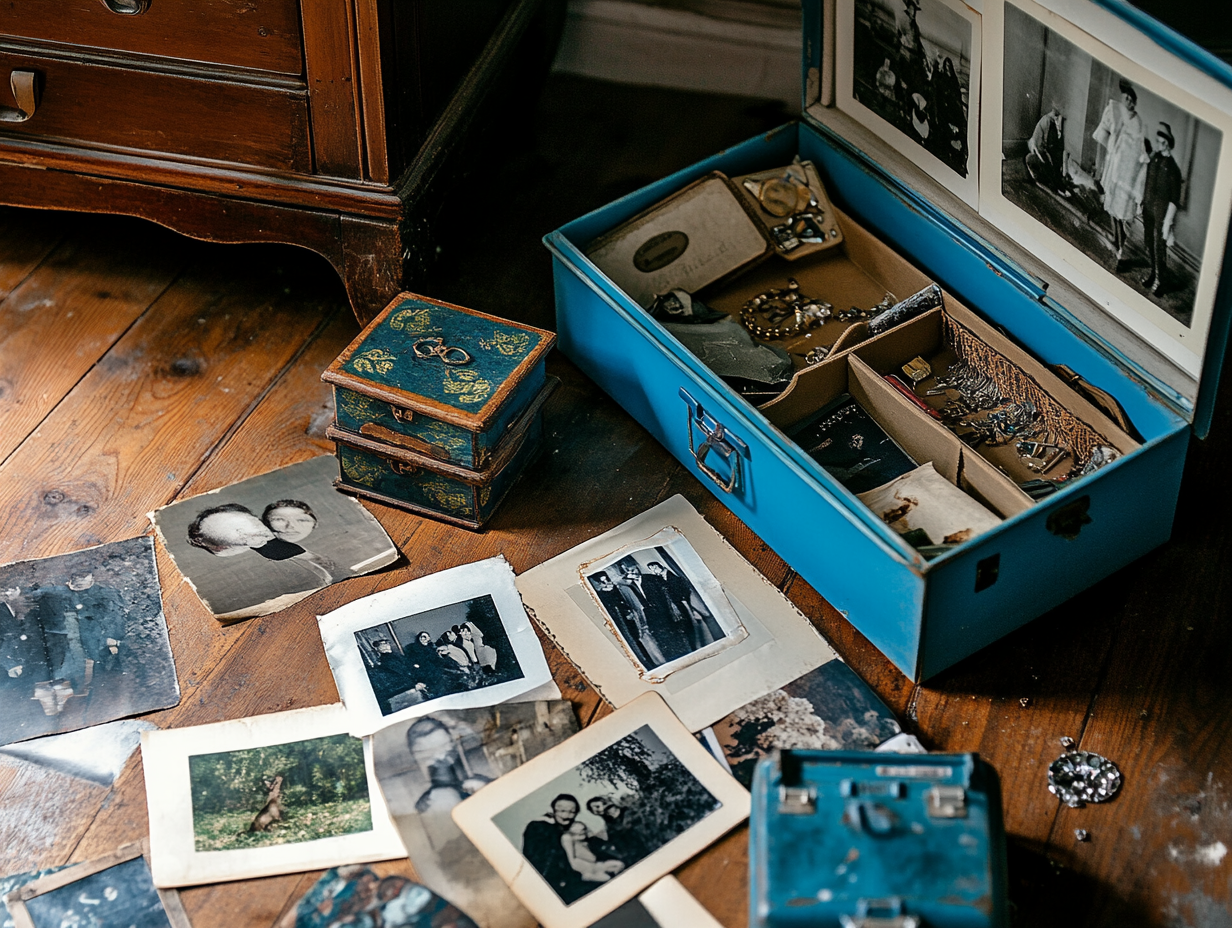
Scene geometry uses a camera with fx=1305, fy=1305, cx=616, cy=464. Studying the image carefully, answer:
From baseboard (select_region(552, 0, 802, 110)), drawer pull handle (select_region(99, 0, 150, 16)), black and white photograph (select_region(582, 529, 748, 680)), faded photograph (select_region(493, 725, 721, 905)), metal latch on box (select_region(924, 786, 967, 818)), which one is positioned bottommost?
faded photograph (select_region(493, 725, 721, 905))

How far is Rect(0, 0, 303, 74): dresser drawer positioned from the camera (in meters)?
1.68

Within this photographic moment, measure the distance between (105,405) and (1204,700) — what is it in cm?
151

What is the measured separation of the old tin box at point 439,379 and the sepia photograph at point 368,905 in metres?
0.52

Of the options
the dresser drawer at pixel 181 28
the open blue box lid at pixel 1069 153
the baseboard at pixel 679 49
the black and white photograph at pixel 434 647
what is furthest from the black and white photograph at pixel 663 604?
the baseboard at pixel 679 49

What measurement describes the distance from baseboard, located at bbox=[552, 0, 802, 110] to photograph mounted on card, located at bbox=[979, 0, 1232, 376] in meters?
0.90

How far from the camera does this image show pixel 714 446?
1673mm

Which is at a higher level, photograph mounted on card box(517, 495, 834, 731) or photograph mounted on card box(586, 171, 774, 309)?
photograph mounted on card box(586, 171, 774, 309)

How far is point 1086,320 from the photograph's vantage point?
5.42 feet

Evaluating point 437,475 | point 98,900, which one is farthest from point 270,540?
point 98,900

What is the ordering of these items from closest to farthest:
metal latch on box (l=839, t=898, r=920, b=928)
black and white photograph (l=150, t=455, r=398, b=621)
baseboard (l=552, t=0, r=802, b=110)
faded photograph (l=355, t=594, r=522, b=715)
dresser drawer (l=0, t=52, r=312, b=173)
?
metal latch on box (l=839, t=898, r=920, b=928)
faded photograph (l=355, t=594, r=522, b=715)
black and white photograph (l=150, t=455, r=398, b=621)
dresser drawer (l=0, t=52, r=312, b=173)
baseboard (l=552, t=0, r=802, b=110)

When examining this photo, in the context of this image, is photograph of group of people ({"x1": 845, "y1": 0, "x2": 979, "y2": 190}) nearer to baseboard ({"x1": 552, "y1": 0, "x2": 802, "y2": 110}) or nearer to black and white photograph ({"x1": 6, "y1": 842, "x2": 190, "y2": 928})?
baseboard ({"x1": 552, "y1": 0, "x2": 802, "y2": 110})

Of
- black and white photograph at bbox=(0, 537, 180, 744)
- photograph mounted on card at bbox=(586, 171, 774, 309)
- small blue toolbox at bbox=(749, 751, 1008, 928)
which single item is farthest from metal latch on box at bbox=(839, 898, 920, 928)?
photograph mounted on card at bbox=(586, 171, 774, 309)

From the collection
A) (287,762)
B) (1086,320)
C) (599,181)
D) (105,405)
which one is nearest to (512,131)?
(599,181)

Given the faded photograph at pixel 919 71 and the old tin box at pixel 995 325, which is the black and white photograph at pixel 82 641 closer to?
the old tin box at pixel 995 325
